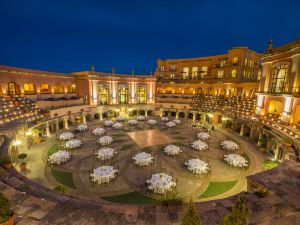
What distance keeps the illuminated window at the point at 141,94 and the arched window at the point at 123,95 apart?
318 cm

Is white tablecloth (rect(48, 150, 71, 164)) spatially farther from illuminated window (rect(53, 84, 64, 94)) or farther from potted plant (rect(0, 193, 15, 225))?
illuminated window (rect(53, 84, 64, 94))

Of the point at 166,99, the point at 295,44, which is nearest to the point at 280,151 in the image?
the point at 295,44

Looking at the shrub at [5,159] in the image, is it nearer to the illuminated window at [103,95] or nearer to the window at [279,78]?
the illuminated window at [103,95]

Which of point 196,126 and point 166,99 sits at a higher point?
point 166,99

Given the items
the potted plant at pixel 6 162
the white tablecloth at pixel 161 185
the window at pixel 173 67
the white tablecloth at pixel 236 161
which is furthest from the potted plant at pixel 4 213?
the window at pixel 173 67

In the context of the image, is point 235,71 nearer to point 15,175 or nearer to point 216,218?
point 216,218

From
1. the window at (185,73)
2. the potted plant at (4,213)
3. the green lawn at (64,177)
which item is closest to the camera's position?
the potted plant at (4,213)

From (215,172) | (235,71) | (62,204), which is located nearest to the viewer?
(62,204)

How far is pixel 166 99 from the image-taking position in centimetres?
4275

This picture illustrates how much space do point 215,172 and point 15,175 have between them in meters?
15.4

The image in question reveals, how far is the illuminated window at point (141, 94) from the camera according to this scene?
40.1 metres

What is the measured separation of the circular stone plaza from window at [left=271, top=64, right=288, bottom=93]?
5.7 inches

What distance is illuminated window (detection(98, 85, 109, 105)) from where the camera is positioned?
35.2 meters

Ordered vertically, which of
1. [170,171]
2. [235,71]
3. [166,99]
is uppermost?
[235,71]
